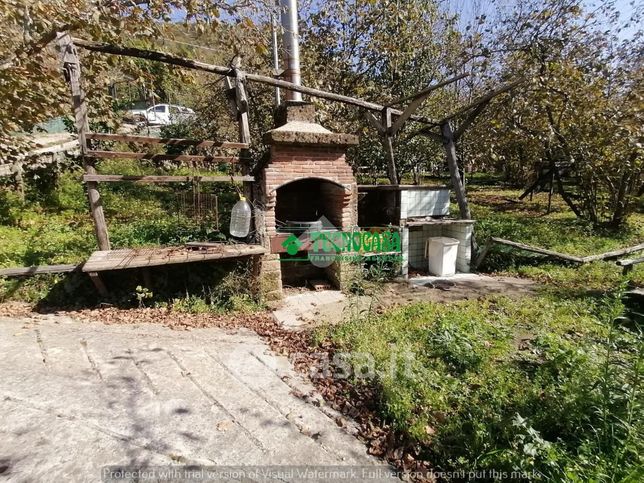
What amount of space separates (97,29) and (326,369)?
5.54 metres

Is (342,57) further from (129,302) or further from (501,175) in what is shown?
(501,175)

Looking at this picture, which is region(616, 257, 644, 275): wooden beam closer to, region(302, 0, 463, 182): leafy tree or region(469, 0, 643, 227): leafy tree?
region(469, 0, 643, 227): leafy tree

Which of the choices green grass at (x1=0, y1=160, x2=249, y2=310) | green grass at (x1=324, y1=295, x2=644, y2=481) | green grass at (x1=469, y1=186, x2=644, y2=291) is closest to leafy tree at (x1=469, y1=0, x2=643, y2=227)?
green grass at (x1=469, y1=186, x2=644, y2=291)

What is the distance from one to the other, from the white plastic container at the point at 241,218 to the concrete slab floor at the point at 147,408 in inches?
71.2

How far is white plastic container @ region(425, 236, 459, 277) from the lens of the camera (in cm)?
722

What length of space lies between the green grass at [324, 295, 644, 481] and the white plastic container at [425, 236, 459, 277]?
2.59 meters

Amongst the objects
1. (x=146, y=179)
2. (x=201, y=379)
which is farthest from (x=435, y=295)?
(x=146, y=179)

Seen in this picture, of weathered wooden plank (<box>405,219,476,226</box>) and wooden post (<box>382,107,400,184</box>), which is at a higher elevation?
wooden post (<box>382,107,400,184</box>)

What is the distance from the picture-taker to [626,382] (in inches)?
105

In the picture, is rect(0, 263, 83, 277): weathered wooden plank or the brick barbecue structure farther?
the brick barbecue structure

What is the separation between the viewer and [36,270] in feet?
16.4
